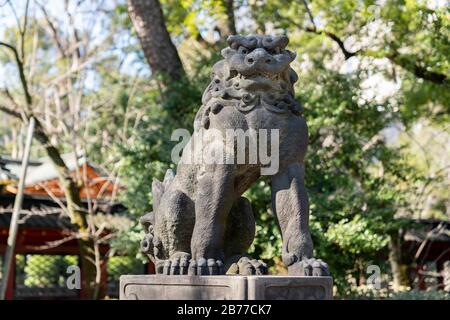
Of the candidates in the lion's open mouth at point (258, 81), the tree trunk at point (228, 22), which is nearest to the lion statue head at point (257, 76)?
the lion's open mouth at point (258, 81)

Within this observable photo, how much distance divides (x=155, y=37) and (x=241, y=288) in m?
7.11

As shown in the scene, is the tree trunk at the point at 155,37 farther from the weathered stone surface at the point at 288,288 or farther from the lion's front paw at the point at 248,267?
the weathered stone surface at the point at 288,288

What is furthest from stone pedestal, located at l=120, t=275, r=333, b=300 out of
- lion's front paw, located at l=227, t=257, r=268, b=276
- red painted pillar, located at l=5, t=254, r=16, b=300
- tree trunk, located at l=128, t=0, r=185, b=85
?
red painted pillar, located at l=5, t=254, r=16, b=300

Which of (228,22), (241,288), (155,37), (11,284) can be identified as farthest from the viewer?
(11,284)

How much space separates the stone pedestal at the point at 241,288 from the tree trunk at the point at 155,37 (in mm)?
6439

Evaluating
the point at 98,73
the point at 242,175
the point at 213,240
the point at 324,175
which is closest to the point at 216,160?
the point at 242,175

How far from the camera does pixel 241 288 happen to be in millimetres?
4277

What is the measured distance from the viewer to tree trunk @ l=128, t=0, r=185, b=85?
35.2ft

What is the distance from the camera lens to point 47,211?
1178cm

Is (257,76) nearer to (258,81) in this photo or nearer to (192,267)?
(258,81)

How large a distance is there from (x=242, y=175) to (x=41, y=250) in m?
8.94

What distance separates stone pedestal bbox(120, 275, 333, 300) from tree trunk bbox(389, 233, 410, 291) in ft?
26.3

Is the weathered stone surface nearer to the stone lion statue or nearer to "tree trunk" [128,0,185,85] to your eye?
the stone lion statue

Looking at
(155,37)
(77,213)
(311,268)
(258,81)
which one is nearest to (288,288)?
(311,268)
